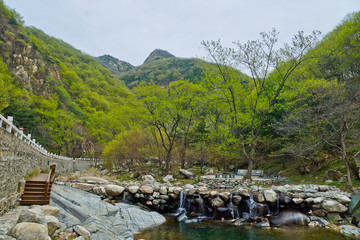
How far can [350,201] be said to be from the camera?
1078cm

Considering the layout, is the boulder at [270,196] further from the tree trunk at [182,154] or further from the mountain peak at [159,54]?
the mountain peak at [159,54]

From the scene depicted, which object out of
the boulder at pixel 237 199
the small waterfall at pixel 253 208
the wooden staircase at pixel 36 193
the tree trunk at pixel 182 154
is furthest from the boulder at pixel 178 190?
the tree trunk at pixel 182 154

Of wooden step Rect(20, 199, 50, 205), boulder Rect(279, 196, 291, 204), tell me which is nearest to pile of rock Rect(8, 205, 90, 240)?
wooden step Rect(20, 199, 50, 205)

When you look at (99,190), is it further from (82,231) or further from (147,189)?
(82,231)

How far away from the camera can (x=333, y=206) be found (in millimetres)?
10703

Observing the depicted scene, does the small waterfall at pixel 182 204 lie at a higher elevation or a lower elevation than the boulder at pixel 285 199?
lower

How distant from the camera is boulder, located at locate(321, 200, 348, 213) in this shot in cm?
1064

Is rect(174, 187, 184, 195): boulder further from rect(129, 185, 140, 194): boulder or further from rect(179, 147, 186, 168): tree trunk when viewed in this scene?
rect(179, 147, 186, 168): tree trunk

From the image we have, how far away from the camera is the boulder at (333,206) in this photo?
10.6m

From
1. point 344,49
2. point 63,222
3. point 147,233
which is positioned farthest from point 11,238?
point 344,49

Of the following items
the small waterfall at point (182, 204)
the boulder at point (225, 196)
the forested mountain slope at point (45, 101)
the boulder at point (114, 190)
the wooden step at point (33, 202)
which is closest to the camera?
the wooden step at point (33, 202)

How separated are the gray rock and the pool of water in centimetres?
72

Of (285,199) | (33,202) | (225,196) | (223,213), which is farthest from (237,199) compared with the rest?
(33,202)

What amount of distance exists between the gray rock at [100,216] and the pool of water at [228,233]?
718 mm
